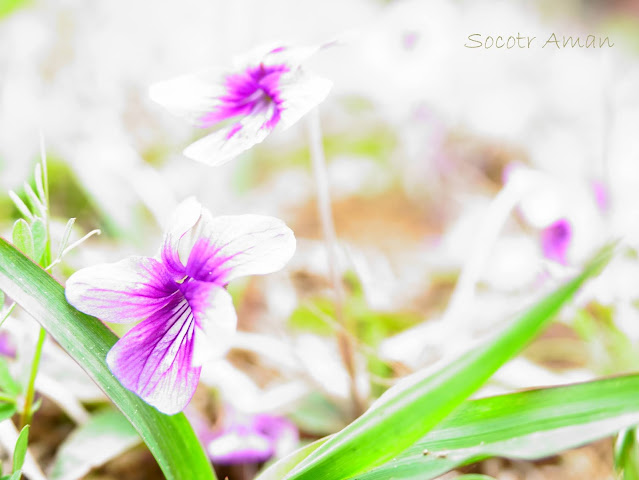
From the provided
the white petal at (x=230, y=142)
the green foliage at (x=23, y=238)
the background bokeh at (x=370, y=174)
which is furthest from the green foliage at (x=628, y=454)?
the green foliage at (x=23, y=238)

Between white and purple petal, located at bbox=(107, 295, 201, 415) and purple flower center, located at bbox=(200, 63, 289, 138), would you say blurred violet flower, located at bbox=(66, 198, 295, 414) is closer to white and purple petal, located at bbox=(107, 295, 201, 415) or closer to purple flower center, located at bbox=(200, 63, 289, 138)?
white and purple petal, located at bbox=(107, 295, 201, 415)

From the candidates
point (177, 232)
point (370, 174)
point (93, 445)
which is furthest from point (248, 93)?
point (370, 174)

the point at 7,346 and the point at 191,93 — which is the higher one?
the point at 191,93

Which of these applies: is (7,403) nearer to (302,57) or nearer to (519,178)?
(302,57)

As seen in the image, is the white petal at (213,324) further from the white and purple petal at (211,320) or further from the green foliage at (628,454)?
the green foliage at (628,454)

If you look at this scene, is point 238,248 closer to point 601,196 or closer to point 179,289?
point 179,289

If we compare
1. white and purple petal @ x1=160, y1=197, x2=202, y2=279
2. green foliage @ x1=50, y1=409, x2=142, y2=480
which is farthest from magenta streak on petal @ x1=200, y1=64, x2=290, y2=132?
green foliage @ x1=50, y1=409, x2=142, y2=480
